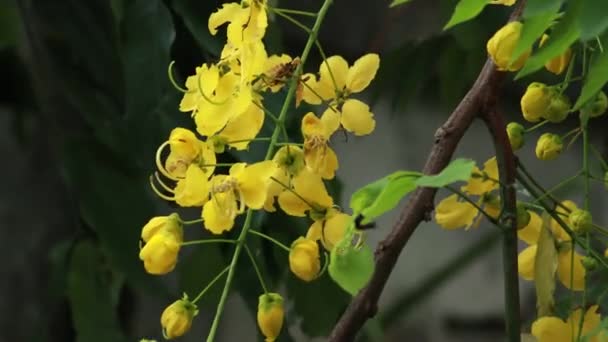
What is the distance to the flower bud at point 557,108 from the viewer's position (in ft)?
1.81

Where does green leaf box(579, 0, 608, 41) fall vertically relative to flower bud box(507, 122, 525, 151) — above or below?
above

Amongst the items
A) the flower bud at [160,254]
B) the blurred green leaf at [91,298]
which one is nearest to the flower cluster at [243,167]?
the flower bud at [160,254]

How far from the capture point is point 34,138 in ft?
4.86

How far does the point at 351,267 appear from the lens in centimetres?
44

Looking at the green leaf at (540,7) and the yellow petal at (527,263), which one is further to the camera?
the yellow petal at (527,263)

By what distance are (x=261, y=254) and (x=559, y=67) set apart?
285 mm

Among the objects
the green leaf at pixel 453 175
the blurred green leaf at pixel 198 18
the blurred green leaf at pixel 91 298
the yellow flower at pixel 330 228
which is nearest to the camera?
the green leaf at pixel 453 175

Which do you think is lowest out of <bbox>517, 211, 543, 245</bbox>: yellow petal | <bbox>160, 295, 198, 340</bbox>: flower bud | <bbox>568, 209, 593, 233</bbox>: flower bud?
<bbox>517, 211, 543, 245</bbox>: yellow petal

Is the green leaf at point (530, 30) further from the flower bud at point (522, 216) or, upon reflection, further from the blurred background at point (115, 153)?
the blurred background at point (115, 153)

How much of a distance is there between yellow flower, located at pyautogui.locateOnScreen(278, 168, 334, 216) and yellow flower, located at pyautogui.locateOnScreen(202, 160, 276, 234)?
0.02 meters

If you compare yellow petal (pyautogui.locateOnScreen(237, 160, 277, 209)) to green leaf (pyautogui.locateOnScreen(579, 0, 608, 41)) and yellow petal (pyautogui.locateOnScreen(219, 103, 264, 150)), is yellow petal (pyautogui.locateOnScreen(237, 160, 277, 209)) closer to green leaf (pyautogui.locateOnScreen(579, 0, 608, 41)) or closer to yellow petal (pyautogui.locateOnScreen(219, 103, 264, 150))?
yellow petal (pyautogui.locateOnScreen(219, 103, 264, 150))

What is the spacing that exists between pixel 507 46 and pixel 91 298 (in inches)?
22.8

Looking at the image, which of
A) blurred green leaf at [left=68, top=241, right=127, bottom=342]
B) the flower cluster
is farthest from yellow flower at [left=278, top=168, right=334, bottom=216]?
blurred green leaf at [left=68, top=241, right=127, bottom=342]

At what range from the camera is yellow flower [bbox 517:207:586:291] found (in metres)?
0.61
